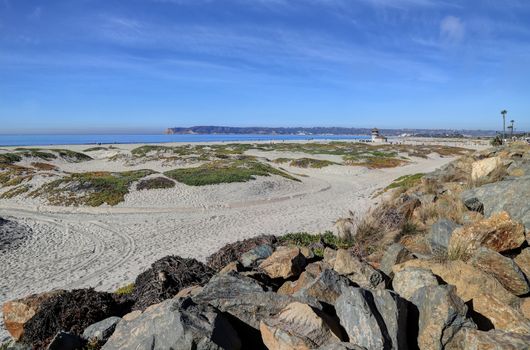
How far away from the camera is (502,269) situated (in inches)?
205

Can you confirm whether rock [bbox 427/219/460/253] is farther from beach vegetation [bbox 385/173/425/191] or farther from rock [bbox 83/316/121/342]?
beach vegetation [bbox 385/173/425/191]

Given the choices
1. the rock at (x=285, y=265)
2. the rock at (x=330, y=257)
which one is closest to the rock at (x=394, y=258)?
the rock at (x=330, y=257)

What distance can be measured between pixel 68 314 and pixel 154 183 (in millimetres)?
24411

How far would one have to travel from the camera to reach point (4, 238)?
18.0 metres

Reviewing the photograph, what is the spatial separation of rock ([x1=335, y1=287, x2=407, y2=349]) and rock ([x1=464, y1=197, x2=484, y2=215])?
658cm

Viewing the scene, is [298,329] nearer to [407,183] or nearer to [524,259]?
[524,259]

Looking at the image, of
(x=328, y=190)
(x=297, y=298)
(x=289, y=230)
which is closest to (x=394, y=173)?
(x=328, y=190)

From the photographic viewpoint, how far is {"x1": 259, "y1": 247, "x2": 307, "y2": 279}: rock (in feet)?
23.0

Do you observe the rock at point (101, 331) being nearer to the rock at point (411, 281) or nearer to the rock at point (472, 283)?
the rock at point (411, 281)

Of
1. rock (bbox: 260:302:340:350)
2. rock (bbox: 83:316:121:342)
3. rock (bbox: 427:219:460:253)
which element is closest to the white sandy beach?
rock (bbox: 83:316:121:342)

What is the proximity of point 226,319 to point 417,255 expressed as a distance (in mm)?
4059

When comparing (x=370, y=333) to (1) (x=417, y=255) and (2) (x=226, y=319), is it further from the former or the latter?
(1) (x=417, y=255)

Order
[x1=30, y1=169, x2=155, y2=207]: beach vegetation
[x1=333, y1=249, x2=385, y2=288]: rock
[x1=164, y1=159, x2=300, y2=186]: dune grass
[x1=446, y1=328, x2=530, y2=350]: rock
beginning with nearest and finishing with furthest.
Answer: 1. [x1=446, y1=328, x2=530, y2=350]: rock
2. [x1=333, y1=249, x2=385, y2=288]: rock
3. [x1=30, y1=169, x2=155, y2=207]: beach vegetation
4. [x1=164, y1=159, x2=300, y2=186]: dune grass

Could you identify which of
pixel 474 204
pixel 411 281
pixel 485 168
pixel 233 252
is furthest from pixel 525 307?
pixel 485 168
